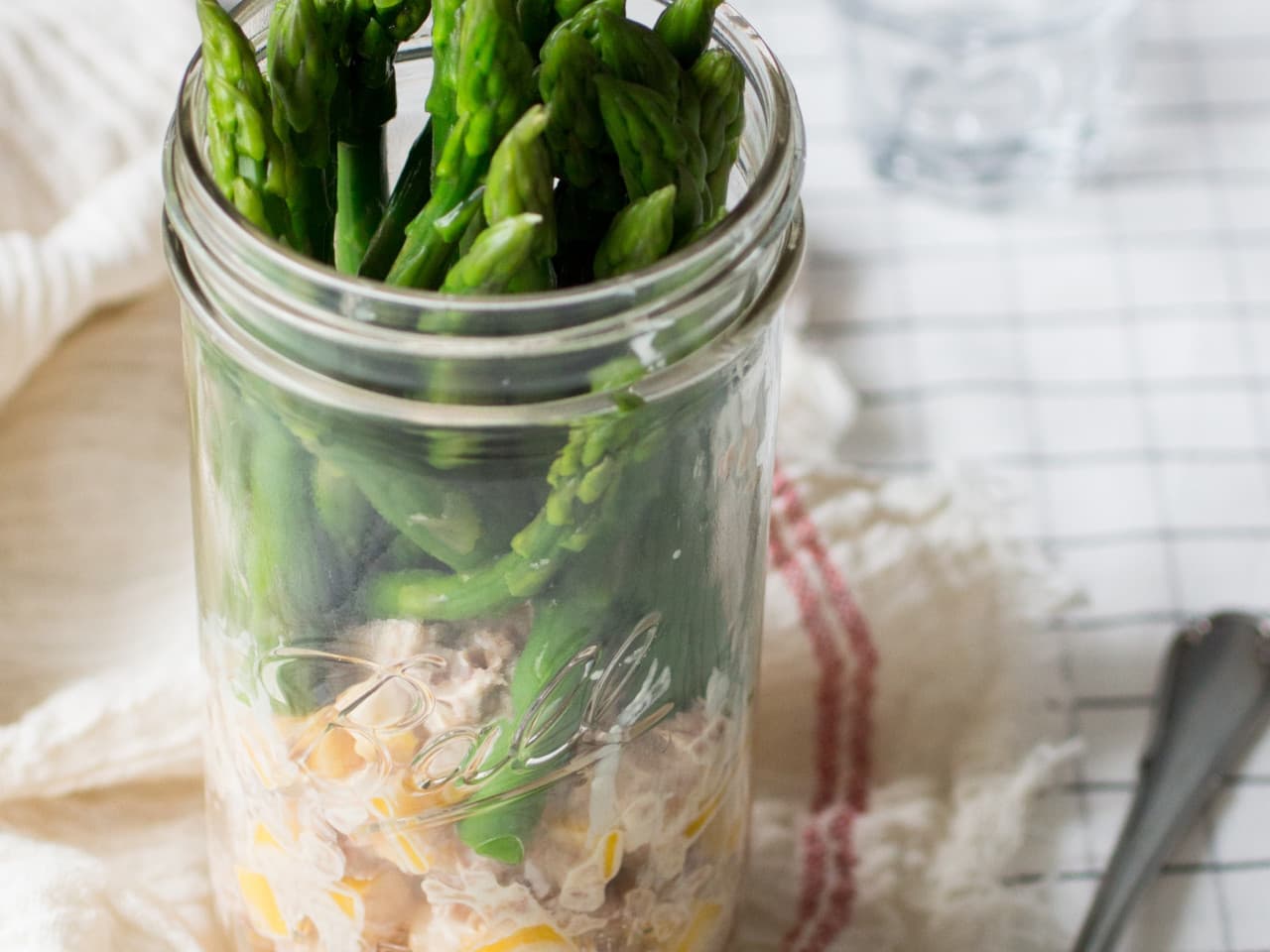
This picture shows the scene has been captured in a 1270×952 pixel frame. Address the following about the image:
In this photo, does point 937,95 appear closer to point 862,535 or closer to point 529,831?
point 862,535

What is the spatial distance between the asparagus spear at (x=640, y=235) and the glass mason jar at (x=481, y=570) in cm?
1

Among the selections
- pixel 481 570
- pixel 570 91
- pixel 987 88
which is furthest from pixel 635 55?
pixel 987 88

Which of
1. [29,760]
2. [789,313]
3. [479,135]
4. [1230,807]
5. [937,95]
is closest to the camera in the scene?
[479,135]

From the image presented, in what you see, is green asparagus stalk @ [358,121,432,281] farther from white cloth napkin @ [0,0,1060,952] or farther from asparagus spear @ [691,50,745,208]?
white cloth napkin @ [0,0,1060,952]

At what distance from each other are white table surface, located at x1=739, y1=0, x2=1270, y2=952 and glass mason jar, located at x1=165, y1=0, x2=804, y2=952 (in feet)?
0.93

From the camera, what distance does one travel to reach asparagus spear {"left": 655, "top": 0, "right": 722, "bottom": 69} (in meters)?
0.41

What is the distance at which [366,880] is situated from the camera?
1.57ft

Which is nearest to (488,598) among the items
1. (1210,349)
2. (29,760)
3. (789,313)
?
(29,760)

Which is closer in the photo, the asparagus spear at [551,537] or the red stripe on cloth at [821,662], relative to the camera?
the asparagus spear at [551,537]

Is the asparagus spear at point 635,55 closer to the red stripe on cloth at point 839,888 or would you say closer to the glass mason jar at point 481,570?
the glass mason jar at point 481,570

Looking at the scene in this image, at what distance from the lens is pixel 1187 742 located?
28.0 inches

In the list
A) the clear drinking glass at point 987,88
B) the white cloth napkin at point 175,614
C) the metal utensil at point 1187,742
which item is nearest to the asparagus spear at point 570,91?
the white cloth napkin at point 175,614

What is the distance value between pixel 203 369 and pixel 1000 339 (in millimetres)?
587

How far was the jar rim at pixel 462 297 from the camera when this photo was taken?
36 centimetres
